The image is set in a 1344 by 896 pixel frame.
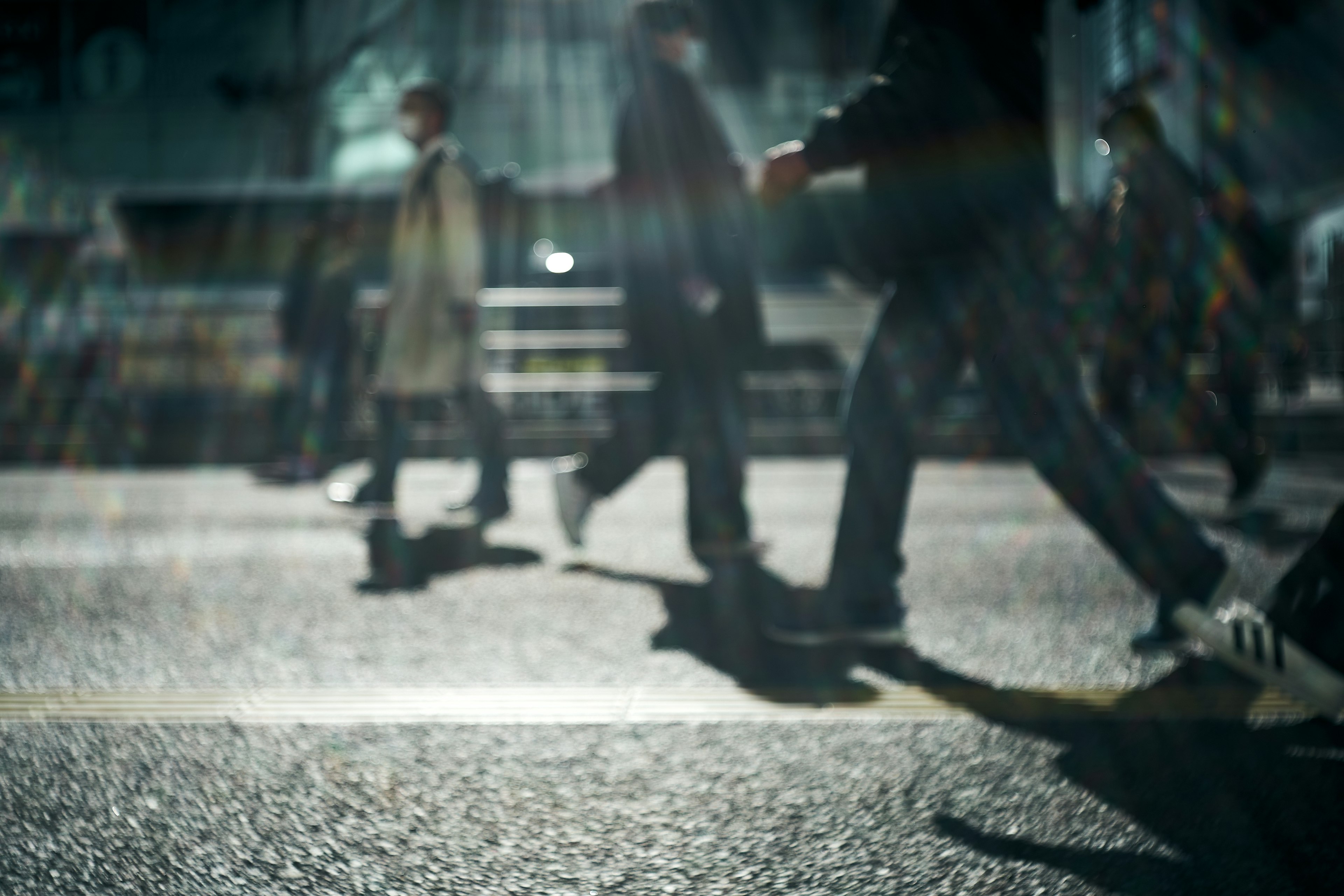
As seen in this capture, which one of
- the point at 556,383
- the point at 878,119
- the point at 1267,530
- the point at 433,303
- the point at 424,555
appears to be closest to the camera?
the point at 878,119

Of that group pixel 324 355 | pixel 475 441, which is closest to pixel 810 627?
pixel 475 441

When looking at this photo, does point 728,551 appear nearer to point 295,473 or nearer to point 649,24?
point 649,24

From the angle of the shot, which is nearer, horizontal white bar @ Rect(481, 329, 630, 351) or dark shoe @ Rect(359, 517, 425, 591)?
dark shoe @ Rect(359, 517, 425, 591)

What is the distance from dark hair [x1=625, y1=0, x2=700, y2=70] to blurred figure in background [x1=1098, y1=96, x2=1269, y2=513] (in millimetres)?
2377

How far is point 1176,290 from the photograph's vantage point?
20.2 ft

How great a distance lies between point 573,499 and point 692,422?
52 centimetres

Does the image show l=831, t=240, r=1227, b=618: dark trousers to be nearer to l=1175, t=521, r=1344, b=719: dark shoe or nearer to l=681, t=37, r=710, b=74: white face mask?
l=1175, t=521, r=1344, b=719: dark shoe

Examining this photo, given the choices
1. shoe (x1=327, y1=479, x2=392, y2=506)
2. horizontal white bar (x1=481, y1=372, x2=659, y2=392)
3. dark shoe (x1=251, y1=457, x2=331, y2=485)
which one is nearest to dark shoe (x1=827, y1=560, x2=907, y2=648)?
shoe (x1=327, y1=479, x2=392, y2=506)

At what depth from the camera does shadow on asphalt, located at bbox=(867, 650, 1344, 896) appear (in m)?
1.72

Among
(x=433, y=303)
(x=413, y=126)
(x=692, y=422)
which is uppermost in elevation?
(x=413, y=126)

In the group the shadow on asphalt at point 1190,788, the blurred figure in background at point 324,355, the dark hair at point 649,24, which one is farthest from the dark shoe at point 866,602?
the blurred figure in background at point 324,355

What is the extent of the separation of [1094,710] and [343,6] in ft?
88.1

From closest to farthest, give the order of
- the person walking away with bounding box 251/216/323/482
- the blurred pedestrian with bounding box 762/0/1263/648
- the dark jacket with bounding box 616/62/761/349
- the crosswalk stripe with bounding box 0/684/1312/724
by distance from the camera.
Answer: the crosswalk stripe with bounding box 0/684/1312/724 → the blurred pedestrian with bounding box 762/0/1263/648 → the dark jacket with bounding box 616/62/761/349 → the person walking away with bounding box 251/216/323/482

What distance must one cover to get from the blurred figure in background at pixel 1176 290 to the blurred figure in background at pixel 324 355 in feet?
16.5
